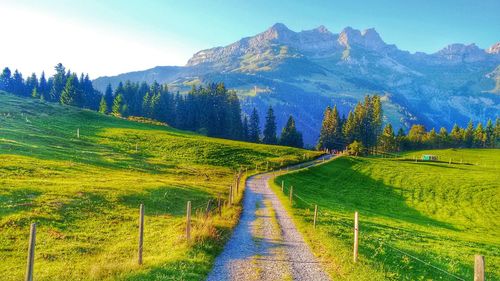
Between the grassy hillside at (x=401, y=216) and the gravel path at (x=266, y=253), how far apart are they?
1061 mm

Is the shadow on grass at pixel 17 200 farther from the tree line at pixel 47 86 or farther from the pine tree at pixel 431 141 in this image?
the pine tree at pixel 431 141

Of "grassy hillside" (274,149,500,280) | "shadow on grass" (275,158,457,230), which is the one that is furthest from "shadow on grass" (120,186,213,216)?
"shadow on grass" (275,158,457,230)

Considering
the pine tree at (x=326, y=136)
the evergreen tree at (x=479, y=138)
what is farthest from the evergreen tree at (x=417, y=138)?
the pine tree at (x=326, y=136)

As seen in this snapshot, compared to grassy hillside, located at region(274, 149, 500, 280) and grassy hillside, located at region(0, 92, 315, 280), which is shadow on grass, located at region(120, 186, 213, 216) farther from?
grassy hillside, located at region(274, 149, 500, 280)

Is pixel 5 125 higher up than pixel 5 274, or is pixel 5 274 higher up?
pixel 5 125

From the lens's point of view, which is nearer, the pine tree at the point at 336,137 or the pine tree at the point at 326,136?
the pine tree at the point at 336,137

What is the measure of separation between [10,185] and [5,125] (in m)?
56.8

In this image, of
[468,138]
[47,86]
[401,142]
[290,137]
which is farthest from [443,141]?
[47,86]

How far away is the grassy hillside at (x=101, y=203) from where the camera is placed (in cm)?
1806

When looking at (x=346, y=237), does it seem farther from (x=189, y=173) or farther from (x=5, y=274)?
(x=189, y=173)

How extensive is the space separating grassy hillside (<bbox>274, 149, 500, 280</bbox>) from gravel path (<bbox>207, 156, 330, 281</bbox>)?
1.06 meters

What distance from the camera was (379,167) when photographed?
94.2 meters

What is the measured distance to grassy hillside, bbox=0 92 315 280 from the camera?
1806 cm

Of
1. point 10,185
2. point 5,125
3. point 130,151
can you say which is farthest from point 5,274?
point 5,125
